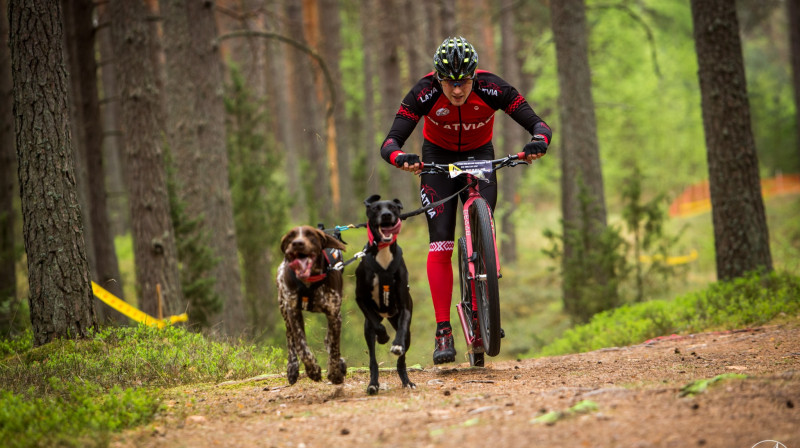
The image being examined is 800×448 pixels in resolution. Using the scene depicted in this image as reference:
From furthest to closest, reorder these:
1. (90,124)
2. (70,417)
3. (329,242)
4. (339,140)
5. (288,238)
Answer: (339,140)
(90,124)
(329,242)
(288,238)
(70,417)

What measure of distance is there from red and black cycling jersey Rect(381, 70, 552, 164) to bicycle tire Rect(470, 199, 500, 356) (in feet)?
2.57

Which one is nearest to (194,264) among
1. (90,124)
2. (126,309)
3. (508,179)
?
(126,309)

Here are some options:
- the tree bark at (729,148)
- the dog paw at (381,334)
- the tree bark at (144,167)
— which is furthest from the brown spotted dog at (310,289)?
the tree bark at (729,148)

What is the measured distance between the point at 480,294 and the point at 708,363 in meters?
2.17

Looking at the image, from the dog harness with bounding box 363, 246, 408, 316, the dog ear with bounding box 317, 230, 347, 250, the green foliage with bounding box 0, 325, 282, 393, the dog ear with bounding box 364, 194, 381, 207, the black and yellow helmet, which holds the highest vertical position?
the black and yellow helmet

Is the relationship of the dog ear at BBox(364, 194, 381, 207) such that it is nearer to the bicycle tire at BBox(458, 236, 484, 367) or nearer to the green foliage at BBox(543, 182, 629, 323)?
the bicycle tire at BBox(458, 236, 484, 367)

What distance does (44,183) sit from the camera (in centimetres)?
646

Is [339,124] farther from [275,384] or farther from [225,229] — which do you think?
[275,384]

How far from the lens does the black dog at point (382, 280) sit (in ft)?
17.0

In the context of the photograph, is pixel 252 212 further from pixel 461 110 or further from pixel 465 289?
pixel 461 110

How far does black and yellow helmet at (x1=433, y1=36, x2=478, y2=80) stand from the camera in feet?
19.0

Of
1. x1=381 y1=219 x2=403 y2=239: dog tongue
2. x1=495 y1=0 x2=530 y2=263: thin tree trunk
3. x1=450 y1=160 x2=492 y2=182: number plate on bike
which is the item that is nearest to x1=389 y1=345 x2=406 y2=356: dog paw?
x1=381 y1=219 x2=403 y2=239: dog tongue

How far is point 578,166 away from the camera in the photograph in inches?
540

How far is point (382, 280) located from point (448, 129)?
182cm
